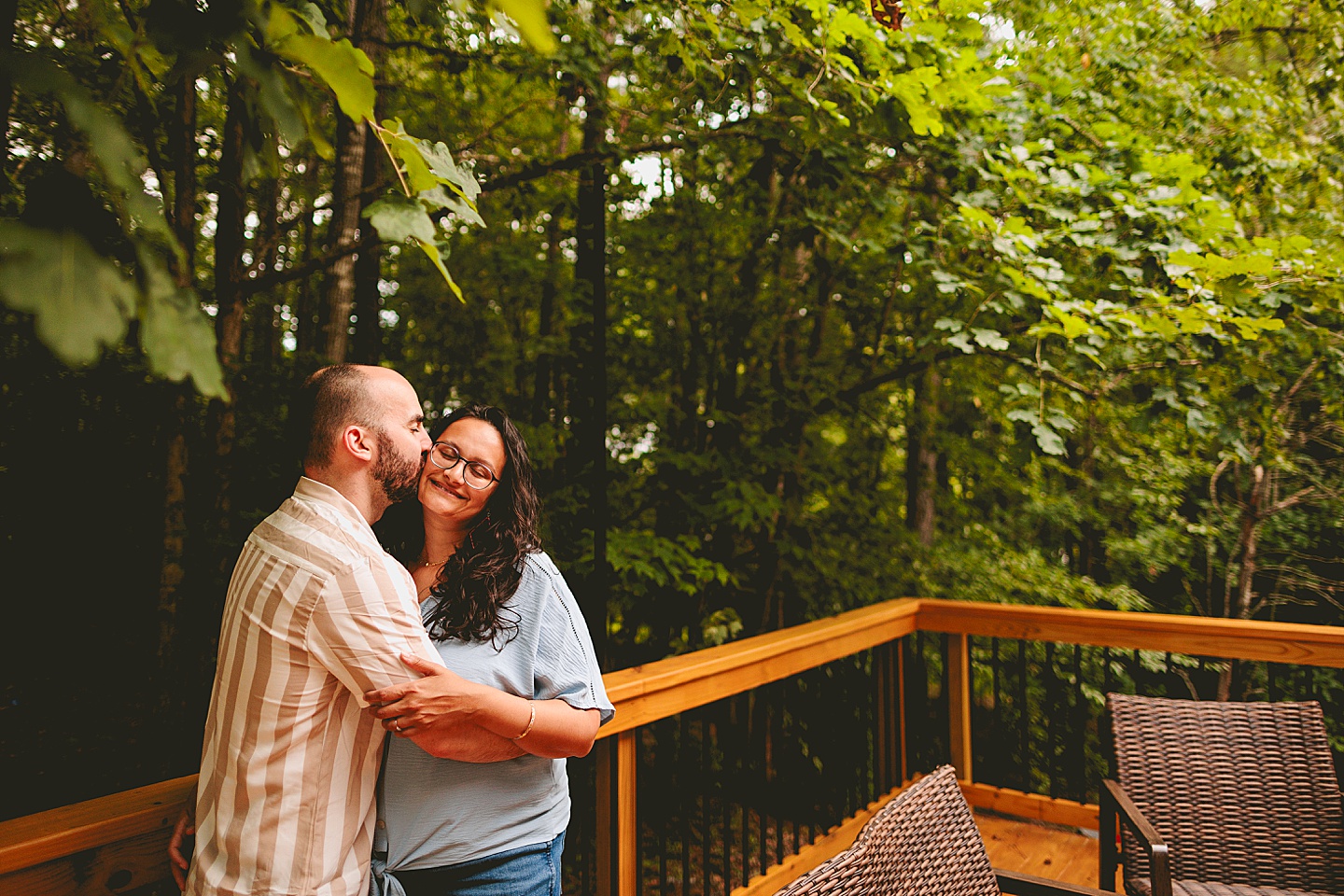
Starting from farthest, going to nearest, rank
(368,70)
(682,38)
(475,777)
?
(682,38) → (475,777) → (368,70)

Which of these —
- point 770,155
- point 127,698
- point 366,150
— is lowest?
point 127,698

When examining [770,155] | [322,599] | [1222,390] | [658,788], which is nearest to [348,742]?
[322,599]

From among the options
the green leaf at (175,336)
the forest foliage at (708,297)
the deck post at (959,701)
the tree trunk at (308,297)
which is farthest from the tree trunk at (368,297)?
the green leaf at (175,336)

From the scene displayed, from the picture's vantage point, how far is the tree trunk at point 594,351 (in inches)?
87.8

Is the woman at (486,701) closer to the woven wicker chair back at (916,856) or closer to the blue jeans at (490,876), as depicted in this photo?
Result: the blue jeans at (490,876)

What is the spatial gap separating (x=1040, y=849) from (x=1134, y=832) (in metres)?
1.39

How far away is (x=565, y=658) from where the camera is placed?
128 cm

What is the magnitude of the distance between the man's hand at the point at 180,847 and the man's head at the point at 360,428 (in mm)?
570

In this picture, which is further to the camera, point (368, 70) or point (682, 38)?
point (682, 38)

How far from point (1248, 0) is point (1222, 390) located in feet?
9.63

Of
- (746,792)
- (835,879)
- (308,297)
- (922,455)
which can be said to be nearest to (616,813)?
(746,792)

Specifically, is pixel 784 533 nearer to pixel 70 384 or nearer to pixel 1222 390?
pixel 1222 390

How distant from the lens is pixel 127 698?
3.64 meters

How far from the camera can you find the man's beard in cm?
117
